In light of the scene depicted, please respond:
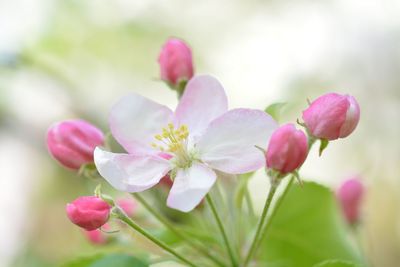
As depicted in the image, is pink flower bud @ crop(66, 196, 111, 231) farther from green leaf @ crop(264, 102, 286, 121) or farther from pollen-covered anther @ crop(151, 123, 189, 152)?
green leaf @ crop(264, 102, 286, 121)

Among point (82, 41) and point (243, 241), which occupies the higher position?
point (243, 241)

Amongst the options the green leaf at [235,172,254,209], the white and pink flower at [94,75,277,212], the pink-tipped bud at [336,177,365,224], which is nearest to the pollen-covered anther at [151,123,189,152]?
the white and pink flower at [94,75,277,212]

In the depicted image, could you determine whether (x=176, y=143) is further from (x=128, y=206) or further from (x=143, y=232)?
(x=128, y=206)

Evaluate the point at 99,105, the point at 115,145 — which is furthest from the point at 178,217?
the point at 99,105

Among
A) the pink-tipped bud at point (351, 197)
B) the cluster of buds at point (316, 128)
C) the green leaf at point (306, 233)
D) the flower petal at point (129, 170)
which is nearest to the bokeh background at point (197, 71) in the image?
the pink-tipped bud at point (351, 197)

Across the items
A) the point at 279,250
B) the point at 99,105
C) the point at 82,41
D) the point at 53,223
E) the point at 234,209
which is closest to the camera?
the point at 234,209

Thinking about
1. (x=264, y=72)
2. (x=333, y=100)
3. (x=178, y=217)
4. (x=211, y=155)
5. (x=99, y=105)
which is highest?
(x=333, y=100)

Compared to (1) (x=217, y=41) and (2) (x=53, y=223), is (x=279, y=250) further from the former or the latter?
(1) (x=217, y=41)
